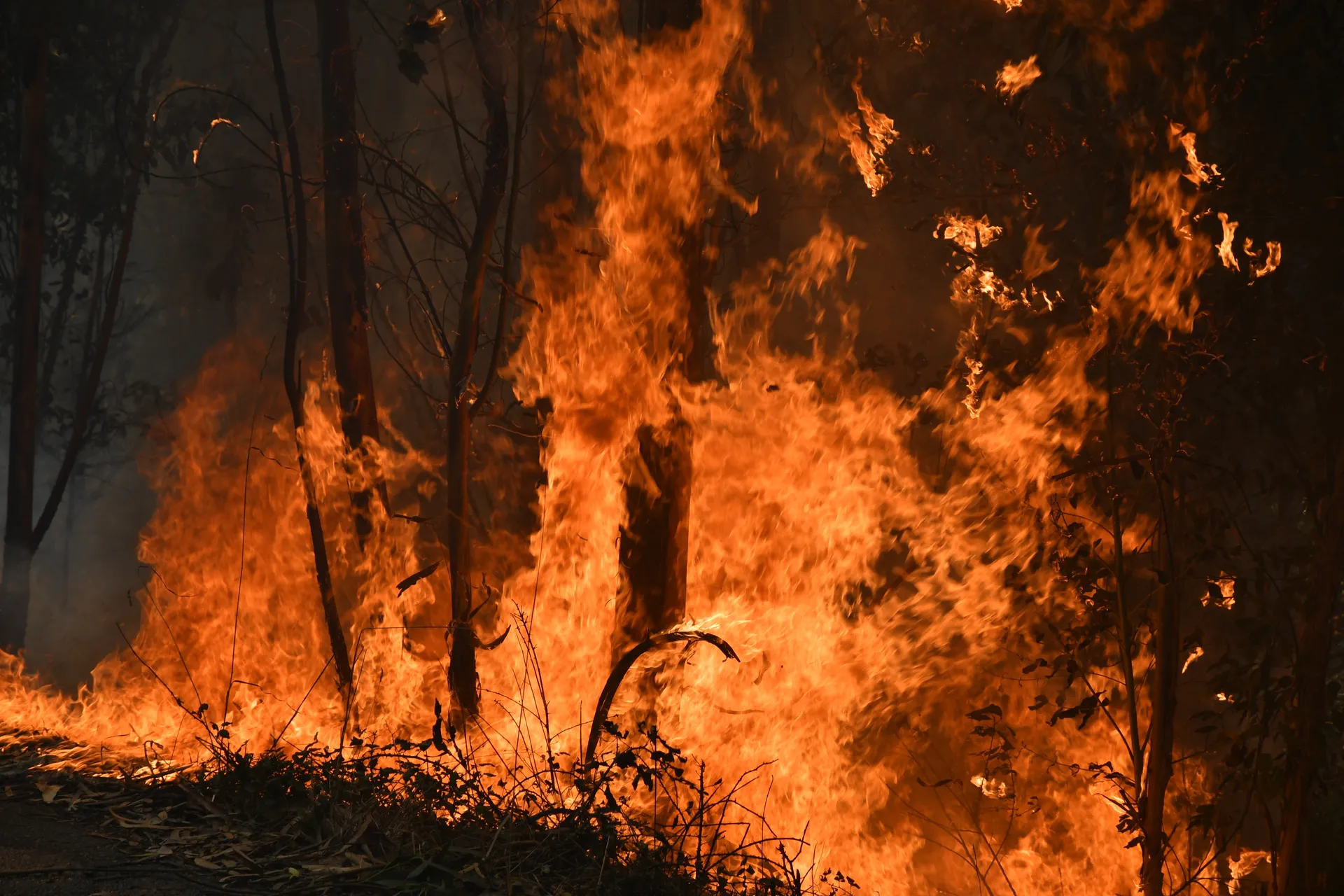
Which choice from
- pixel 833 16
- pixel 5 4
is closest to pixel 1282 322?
pixel 833 16

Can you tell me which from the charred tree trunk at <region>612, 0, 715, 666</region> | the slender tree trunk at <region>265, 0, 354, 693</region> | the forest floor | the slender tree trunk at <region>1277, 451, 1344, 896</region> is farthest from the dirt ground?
the slender tree trunk at <region>1277, 451, 1344, 896</region>

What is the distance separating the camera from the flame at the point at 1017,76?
4.54 metres

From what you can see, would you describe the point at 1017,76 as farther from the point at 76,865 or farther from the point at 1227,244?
the point at 76,865

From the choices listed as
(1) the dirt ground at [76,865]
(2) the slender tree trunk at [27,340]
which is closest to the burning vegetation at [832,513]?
(1) the dirt ground at [76,865]

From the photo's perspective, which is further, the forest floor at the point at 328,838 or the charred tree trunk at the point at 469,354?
the charred tree trunk at the point at 469,354

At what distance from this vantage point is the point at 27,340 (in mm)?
8375

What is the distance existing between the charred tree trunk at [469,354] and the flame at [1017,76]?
2.24 metres

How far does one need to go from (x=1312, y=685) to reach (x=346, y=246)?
5051 millimetres

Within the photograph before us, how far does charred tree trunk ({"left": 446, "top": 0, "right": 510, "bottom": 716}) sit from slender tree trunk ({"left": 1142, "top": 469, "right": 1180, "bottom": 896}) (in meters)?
3.00

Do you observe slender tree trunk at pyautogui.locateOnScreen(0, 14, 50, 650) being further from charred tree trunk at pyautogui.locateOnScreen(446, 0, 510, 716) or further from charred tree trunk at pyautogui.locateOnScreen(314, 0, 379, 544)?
charred tree trunk at pyautogui.locateOnScreen(446, 0, 510, 716)

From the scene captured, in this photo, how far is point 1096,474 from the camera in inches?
175

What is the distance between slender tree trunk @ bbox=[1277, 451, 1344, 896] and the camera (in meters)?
3.93

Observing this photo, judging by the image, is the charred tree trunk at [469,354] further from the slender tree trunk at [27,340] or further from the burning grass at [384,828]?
the slender tree trunk at [27,340]

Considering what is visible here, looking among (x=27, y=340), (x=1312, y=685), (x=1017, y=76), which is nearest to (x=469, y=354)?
(x=1017, y=76)
